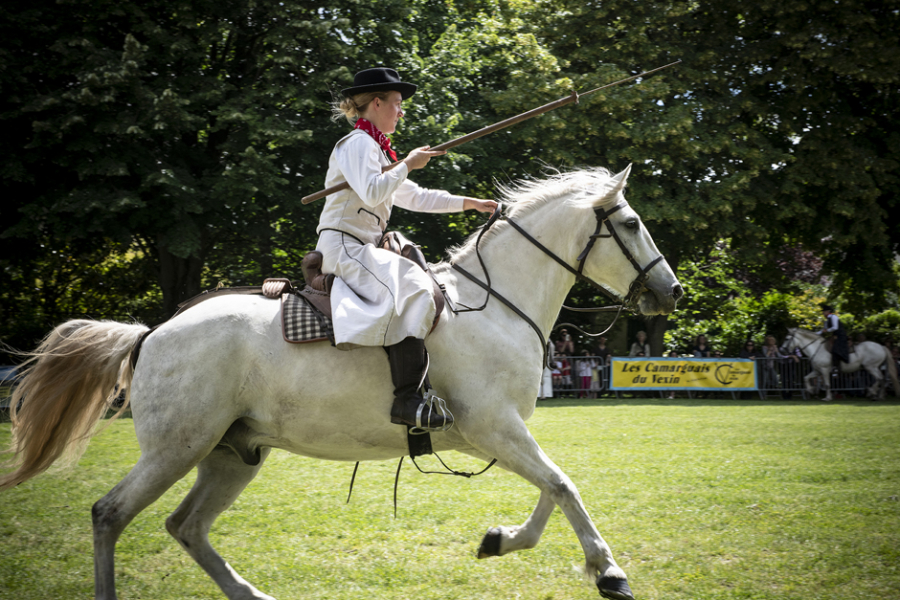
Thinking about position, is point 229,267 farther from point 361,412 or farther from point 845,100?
point 361,412

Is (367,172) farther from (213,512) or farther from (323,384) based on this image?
(213,512)

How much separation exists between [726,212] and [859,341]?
18.4 feet

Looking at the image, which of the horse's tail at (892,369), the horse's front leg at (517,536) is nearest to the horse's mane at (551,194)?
the horse's front leg at (517,536)

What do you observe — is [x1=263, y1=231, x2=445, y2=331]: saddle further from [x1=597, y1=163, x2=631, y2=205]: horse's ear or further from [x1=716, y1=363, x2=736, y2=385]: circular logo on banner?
[x1=716, y1=363, x2=736, y2=385]: circular logo on banner

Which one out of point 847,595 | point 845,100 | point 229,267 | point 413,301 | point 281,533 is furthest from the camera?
point 229,267

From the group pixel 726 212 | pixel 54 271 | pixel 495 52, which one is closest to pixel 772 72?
→ pixel 726 212

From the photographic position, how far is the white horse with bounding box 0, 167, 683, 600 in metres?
4.30

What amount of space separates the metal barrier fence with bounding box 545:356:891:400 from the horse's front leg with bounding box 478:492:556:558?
17.0 meters

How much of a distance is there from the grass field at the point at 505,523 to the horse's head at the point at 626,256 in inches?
78.0

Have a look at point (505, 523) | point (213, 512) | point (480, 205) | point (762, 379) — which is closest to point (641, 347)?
point (762, 379)

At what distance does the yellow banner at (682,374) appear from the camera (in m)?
20.9

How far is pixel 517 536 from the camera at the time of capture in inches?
172

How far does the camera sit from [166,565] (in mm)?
5590

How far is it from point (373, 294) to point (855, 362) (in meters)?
20.5
